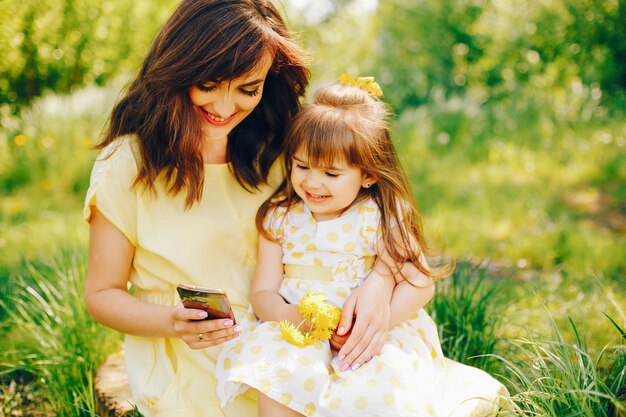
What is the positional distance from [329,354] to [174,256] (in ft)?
2.06

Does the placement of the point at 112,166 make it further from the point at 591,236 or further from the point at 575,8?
the point at 575,8

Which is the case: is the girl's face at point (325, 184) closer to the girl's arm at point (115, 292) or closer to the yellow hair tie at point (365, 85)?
the yellow hair tie at point (365, 85)

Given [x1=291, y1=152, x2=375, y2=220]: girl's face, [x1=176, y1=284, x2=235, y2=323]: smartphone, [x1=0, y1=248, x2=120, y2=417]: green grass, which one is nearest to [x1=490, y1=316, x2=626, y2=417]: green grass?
[x1=291, y1=152, x2=375, y2=220]: girl's face

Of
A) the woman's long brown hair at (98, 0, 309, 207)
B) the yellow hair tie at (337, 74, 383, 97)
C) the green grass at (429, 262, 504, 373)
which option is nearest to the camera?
the woman's long brown hair at (98, 0, 309, 207)

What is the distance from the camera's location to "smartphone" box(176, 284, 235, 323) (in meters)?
1.83

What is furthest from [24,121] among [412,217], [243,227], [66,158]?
[412,217]

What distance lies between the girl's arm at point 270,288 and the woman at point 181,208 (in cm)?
9

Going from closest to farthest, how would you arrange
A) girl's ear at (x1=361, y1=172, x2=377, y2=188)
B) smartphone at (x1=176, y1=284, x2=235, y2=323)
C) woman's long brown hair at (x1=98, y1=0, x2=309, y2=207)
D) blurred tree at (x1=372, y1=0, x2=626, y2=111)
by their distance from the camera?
1. smartphone at (x1=176, y1=284, x2=235, y2=323)
2. woman's long brown hair at (x1=98, y1=0, x2=309, y2=207)
3. girl's ear at (x1=361, y1=172, x2=377, y2=188)
4. blurred tree at (x1=372, y1=0, x2=626, y2=111)

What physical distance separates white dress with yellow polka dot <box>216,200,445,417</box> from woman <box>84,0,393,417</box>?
0.09 metres

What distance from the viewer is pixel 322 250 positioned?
2.29m

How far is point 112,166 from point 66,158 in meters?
4.16

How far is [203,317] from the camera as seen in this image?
1897 mm

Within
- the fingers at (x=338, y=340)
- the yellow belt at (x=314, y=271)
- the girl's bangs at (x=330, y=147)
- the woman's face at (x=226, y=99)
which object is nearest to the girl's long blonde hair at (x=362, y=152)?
the girl's bangs at (x=330, y=147)

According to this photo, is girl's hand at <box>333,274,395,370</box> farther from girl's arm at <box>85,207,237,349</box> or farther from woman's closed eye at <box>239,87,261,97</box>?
woman's closed eye at <box>239,87,261,97</box>
